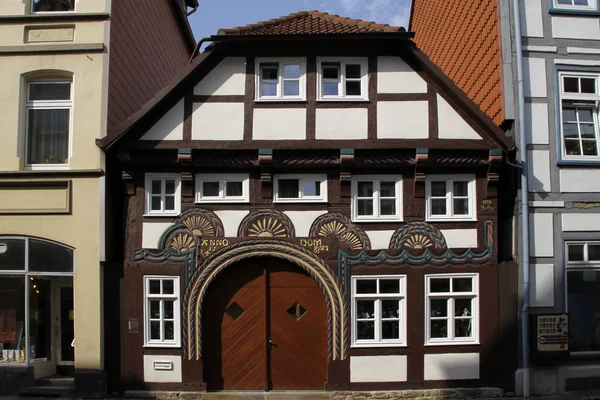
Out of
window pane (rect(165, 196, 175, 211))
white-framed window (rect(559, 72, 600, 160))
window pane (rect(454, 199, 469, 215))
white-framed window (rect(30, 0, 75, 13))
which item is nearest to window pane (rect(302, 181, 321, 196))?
window pane (rect(165, 196, 175, 211))

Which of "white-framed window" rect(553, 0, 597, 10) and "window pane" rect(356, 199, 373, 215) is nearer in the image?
"window pane" rect(356, 199, 373, 215)

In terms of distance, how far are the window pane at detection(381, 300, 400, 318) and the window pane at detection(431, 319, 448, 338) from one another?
2.24ft

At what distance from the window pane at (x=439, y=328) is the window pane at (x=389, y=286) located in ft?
2.96

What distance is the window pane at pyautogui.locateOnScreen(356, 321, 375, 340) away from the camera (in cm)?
895

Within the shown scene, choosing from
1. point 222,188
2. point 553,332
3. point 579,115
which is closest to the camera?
point 553,332

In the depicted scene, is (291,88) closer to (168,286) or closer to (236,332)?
(168,286)

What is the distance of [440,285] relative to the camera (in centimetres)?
901

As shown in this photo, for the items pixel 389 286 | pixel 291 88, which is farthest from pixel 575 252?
pixel 291 88

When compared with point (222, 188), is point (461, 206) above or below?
below

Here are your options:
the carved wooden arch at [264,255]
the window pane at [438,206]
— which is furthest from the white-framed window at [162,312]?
the window pane at [438,206]

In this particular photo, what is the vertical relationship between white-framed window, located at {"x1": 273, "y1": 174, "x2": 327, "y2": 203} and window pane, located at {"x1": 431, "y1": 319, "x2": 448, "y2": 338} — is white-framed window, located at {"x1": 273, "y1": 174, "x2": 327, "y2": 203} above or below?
above

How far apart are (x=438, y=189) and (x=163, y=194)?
16.6 feet

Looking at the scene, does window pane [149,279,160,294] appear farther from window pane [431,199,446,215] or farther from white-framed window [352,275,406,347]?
window pane [431,199,446,215]

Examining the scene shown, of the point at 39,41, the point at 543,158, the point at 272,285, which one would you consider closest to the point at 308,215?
the point at 272,285
